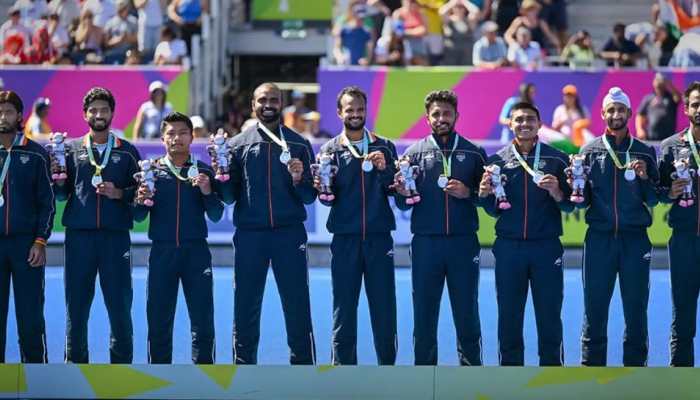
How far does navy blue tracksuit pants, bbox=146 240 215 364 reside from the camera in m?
9.37

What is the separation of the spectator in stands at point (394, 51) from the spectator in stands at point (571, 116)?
2.44m

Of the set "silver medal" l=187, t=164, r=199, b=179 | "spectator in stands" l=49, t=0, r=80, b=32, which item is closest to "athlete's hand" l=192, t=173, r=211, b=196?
"silver medal" l=187, t=164, r=199, b=179

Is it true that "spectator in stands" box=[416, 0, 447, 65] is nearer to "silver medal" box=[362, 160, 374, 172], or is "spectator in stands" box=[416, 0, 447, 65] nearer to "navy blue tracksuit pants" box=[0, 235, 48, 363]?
"silver medal" box=[362, 160, 374, 172]

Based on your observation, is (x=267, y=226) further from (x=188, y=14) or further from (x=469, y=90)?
(x=188, y=14)

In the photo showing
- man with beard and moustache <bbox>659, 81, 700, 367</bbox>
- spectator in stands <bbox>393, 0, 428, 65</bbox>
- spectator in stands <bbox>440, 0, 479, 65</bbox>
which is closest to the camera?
man with beard and moustache <bbox>659, 81, 700, 367</bbox>

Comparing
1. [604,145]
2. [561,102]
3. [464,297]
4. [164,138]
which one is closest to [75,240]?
[164,138]

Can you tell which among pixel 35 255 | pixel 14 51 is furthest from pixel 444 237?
pixel 14 51

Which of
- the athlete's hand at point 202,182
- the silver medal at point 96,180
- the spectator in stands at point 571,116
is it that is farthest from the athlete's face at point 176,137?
the spectator in stands at point 571,116

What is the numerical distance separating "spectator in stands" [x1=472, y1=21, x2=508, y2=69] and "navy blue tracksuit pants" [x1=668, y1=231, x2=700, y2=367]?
28.6 ft

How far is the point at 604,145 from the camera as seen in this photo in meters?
9.36

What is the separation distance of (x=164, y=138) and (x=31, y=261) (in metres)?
1.36

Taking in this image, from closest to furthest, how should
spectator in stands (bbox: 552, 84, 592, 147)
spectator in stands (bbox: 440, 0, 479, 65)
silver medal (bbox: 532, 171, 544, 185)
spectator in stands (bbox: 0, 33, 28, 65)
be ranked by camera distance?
silver medal (bbox: 532, 171, 544, 185)
spectator in stands (bbox: 552, 84, 592, 147)
spectator in stands (bbox: 0, 33, 28, 65)
spectator in stands (bbox: 440, 0, 479, 65)

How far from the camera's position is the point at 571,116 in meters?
17.0

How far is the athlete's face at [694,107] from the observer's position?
368 inches
